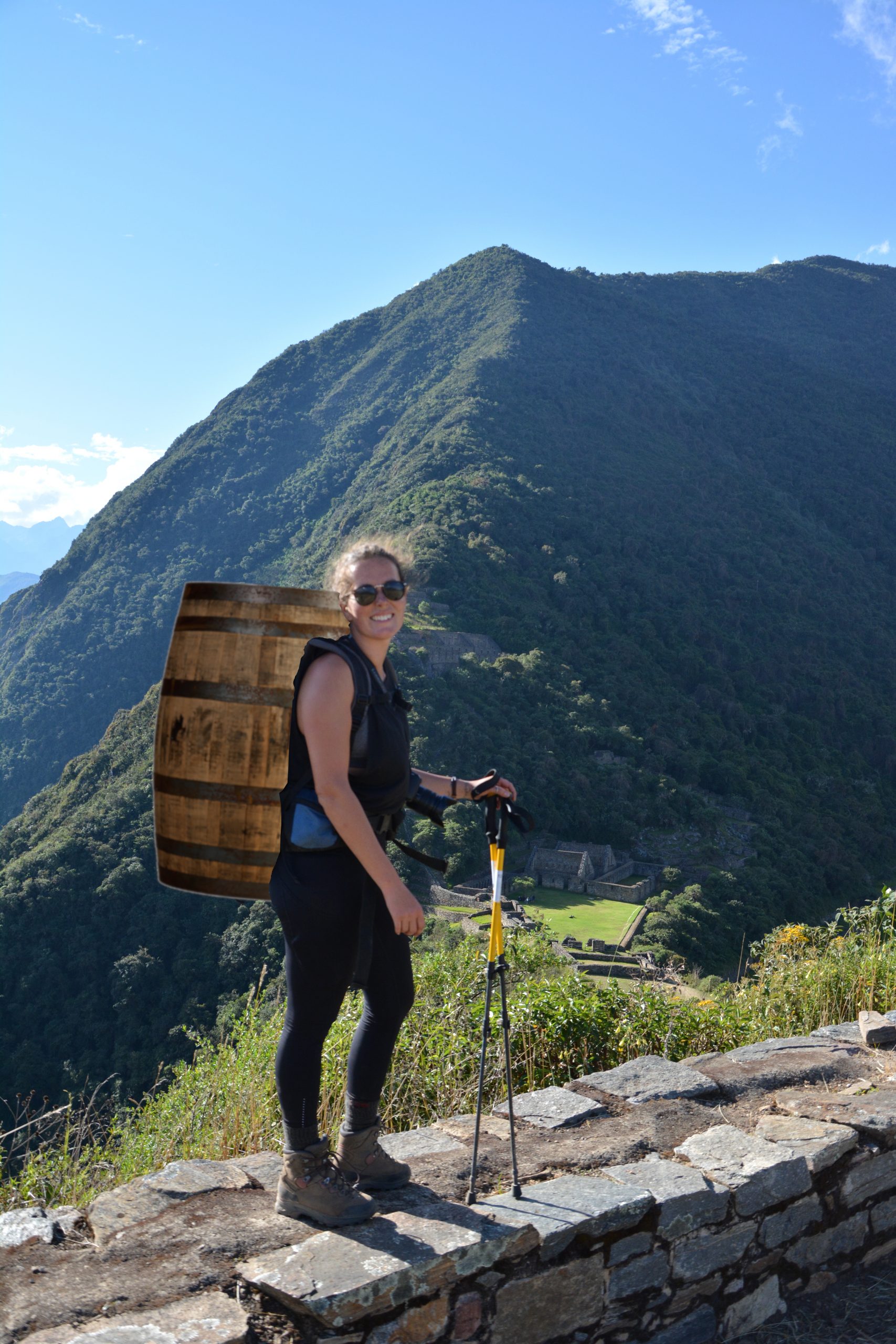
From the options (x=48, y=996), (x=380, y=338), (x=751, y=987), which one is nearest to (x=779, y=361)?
(x=380, y=338)

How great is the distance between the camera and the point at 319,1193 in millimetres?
1853

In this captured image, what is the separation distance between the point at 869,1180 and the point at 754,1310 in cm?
49

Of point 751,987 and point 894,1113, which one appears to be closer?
point 894,1113

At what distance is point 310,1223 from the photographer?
1886mm

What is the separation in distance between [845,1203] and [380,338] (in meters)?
125

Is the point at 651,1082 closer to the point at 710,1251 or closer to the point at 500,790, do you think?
the point at 710,1251

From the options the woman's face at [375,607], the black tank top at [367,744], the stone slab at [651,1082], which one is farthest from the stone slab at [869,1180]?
the woman's face at [375,607]

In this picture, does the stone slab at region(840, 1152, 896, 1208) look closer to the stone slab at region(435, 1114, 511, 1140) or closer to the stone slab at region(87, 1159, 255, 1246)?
the stone slab at region(435, 1114, 511, 1140)

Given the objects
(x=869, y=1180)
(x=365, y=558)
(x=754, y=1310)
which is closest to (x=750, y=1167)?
(x=754, y=1310)

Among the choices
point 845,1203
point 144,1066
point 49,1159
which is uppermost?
point 845,1203

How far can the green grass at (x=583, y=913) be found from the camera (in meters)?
33.0

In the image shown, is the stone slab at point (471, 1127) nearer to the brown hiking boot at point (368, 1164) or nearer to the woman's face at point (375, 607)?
the brown hiking boot at point (368, 1164)

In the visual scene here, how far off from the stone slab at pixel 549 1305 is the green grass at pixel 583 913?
2933 cm

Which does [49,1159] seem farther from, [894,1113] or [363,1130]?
[894,1113]
